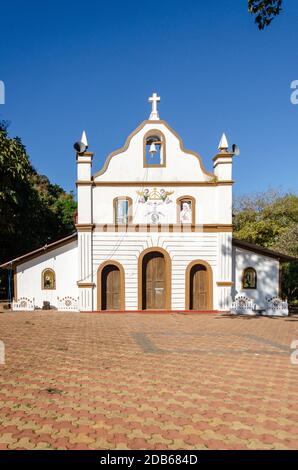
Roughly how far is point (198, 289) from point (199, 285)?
200 mm

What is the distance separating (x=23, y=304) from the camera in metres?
18.1

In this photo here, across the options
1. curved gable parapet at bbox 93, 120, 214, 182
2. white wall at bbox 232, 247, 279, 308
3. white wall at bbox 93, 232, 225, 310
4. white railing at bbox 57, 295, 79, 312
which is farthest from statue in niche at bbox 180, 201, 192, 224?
white railing at bbox 57, 295, 79, 312

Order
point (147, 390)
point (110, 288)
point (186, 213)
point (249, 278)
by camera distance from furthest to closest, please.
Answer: point (249, 278)
point (186, 213)
point (110, 288)
point (147, 390)

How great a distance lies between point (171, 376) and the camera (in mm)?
7305

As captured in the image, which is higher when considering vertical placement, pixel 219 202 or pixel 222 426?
pixel 219 202

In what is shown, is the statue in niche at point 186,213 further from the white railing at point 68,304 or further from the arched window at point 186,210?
the white railing at point 68,304

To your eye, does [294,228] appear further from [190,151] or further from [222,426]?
[222,426]

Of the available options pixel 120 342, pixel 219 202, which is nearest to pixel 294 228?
pixel 219 202

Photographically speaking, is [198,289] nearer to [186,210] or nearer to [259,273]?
→ [259,273]

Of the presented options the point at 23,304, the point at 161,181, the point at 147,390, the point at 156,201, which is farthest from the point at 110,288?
the point at 147,390

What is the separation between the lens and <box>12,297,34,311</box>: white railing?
18.0 m

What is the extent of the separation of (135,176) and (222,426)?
14.4m

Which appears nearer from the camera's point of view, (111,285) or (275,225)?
(111,285)
